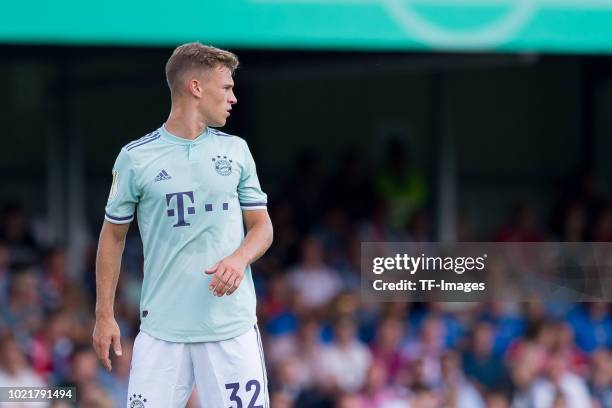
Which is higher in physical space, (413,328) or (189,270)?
(413,328)

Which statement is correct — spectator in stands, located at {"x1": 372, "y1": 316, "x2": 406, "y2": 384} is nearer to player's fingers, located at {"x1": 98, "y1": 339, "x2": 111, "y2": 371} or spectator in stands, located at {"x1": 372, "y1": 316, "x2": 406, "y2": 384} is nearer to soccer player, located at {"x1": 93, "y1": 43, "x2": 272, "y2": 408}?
soccer player, located at {"x1": 93, "y1": 43, "x2": 272, "y2": 408}

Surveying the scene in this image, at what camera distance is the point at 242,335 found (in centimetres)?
503

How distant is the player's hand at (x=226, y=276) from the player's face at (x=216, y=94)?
1.98ft

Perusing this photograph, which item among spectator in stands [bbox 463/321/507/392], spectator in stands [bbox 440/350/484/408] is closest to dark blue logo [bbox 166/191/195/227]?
spectator in stands [bbox 440/350/484/408]

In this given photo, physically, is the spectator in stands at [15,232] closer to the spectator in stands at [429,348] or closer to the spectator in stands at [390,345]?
the spectator in stands at [390,345]

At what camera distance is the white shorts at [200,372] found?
4980mm

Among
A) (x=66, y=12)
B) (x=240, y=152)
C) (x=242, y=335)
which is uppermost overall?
(x=66, y=12)

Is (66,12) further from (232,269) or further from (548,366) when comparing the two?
(548,366)

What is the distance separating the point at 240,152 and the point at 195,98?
0.28 m

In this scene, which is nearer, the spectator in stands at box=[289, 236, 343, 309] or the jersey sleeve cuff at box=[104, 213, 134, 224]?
the jersey sleeve cuff at box=[104, 213, 134, 224]

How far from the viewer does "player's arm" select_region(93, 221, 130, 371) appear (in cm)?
497

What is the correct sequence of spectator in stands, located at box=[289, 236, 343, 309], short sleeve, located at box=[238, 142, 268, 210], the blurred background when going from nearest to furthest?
short sleeve, located at box=[238, 142, 268, 210] < the blurred background < spectator in stands, located at box=[289, 236, 343, 309]

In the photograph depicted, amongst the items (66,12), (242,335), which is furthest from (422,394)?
(242,335)

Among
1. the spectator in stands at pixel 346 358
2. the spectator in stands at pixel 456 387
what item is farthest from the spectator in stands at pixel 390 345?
the spectator in stands at pixel 456 387
